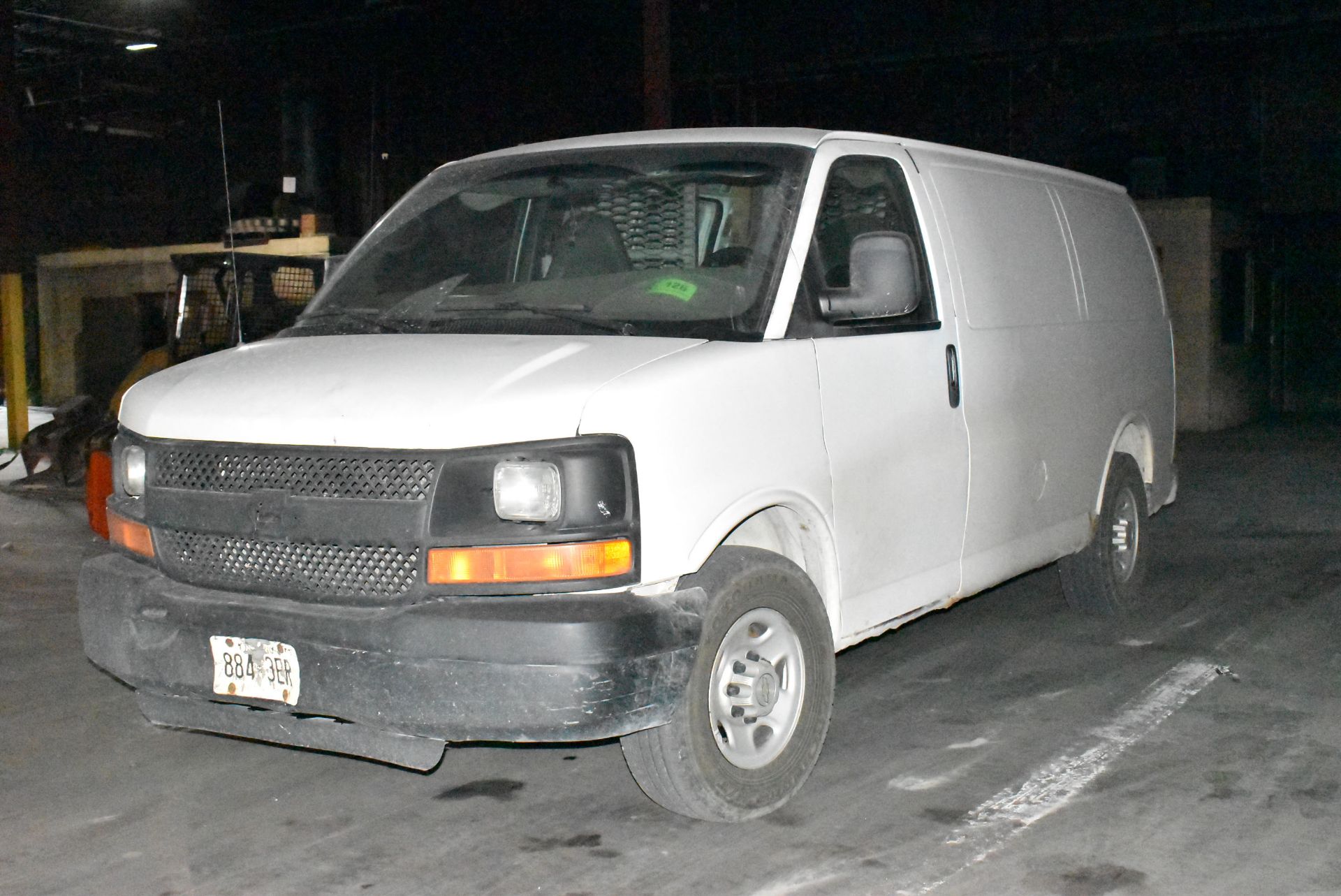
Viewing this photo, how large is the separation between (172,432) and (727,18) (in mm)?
18244

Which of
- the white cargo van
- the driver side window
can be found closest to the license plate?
the white cargo van

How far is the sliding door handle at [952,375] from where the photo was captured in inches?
219

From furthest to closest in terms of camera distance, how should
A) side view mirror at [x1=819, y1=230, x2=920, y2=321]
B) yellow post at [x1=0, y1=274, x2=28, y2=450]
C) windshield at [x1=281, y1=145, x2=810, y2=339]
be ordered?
1. yellow post at [x1=0, y1=274, x2=28, y2=450]
2. side view mirror at [x1=819, y1=230, x2=920, y2=321]
3. windshield at [x1=281, y1=145, x2=810, y2=339]

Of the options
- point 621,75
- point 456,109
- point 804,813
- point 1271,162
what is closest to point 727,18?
point 621,75

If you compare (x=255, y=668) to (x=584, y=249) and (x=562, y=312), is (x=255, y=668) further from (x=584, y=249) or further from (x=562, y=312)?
(x=584, y=249)

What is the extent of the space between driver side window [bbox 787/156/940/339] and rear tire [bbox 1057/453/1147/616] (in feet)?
7.15

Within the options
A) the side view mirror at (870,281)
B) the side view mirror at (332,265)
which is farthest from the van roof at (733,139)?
the side view mirror at (332,265)

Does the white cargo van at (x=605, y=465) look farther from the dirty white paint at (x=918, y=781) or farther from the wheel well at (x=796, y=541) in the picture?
the dirty white paint at (x=918, y=781)

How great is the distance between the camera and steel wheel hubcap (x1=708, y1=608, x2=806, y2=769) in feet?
14.7

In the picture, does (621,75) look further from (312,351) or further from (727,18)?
(312,351)

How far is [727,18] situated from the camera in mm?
21656

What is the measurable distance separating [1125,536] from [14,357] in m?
11.6

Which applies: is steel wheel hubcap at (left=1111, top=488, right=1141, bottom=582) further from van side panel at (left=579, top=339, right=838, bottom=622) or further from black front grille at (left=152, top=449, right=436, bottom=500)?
black front grille at (left=152, top=449, right=436, bottom=500)

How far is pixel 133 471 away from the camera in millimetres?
4797
